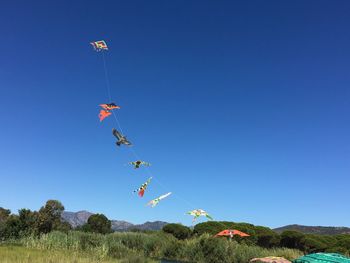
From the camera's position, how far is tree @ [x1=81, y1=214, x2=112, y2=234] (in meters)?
61.5

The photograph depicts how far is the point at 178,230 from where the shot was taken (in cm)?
A: 4484

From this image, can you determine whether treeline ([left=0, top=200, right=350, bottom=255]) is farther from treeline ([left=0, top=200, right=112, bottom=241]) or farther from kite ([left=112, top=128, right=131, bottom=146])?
kite ([left=112, top=128, right=131, bottom=146])

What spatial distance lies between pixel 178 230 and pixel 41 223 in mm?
13781

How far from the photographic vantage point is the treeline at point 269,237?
44.8 m

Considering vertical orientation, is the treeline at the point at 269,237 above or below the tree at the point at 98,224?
below

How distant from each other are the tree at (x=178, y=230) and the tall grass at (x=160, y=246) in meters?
7.80

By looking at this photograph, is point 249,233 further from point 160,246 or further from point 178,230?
point 160,246

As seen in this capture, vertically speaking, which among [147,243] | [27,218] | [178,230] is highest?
[27,218]

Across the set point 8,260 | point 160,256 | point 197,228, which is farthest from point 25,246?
point 197,228

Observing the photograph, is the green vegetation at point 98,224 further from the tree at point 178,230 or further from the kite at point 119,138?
the kite at point 119,138

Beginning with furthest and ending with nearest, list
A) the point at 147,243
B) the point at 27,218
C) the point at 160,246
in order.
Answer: the point at 27,218 < the point at 147,243 < the point at 160,246

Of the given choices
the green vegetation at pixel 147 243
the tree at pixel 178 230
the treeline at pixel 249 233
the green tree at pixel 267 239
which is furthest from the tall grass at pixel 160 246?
the green tree at pixel 267 239

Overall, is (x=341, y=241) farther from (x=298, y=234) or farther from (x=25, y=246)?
(x=25, y=246)

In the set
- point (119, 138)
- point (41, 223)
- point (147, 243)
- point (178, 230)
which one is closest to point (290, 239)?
point (178, 230)
